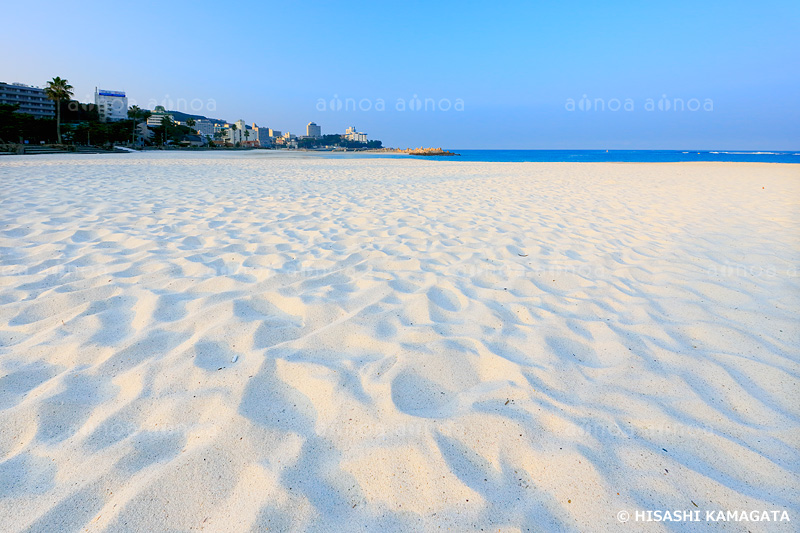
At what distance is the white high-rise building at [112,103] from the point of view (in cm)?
9150

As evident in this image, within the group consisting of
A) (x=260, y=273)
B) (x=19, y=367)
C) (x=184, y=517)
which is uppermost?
(x=260, y=273)

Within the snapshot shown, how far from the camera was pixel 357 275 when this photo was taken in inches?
110

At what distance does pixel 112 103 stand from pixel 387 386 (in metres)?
121

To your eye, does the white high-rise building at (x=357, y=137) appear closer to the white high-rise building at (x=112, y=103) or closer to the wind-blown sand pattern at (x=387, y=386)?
the white high-rise building at (x=112, y=103)

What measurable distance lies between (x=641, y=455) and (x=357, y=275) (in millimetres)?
1954

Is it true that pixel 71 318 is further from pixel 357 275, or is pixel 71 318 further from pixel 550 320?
pixel 550 320

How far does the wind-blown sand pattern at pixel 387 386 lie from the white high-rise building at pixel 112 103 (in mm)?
113839

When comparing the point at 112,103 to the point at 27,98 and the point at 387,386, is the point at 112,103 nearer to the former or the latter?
the point at 27,98


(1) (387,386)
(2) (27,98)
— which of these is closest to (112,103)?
(2) (27,98)

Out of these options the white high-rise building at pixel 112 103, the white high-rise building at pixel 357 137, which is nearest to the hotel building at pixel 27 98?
the white high-rise building at pixel 112 103

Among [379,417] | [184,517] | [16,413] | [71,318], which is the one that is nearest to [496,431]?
[379,417]

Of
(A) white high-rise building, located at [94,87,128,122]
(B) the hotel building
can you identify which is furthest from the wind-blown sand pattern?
(A) white high-rise building, located at [94,87,128,122]

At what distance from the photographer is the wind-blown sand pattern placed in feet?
3.64

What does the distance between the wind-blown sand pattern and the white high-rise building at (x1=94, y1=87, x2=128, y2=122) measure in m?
114
